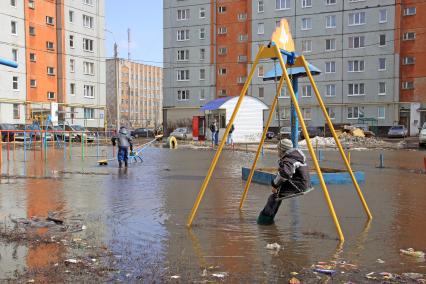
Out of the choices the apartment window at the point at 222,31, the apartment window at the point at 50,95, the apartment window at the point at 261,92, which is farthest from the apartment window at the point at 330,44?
the apartment window at the point at 50,95

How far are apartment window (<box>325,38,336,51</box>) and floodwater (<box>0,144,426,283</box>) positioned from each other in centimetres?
4411

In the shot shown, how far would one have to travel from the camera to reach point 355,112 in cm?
5366

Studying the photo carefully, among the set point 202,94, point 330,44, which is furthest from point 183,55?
point 330,44

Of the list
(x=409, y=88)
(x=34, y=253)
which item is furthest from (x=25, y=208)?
(x=409, y=88)

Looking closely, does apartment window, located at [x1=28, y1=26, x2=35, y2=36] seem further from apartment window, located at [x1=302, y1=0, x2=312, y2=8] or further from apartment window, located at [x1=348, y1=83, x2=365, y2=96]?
apartment window, located at [x1=348, y1=83, x2=365, y2=96]

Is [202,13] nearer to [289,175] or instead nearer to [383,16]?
[383,16]

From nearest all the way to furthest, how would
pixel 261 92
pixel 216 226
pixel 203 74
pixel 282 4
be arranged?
pixel 216 226 → pixel 282 4 → pixel 261 92 → pixel 203 74

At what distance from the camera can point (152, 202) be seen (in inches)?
367

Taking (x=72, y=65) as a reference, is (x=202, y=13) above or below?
above

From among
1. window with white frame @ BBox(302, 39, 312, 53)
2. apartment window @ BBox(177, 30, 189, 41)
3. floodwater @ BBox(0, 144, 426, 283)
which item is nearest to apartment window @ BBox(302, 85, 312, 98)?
window with white frame @ BBox(302, 39, 312, 53)

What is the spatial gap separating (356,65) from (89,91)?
31022mm

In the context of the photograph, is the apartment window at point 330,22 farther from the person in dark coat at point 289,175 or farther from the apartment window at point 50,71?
the person in dark coat at point 289,175

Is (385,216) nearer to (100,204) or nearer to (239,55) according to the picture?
(100,204)

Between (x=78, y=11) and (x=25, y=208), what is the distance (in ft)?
164
